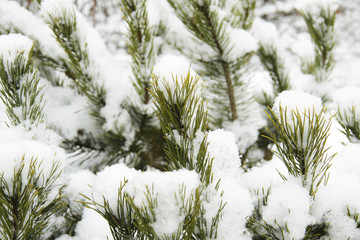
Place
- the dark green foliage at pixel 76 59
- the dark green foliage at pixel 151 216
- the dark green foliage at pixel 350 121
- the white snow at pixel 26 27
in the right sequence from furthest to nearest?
the white snow at pixel 26 27 → the dark green foliage at pixel 76 59 → the dark green foliage at pixel 350 121 → the dark green foliage at pixel 151 216

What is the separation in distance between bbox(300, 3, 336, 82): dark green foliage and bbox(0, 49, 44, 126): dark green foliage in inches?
49.3

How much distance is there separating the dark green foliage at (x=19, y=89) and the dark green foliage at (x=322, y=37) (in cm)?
125

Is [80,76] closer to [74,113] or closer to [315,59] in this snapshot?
[74,113]

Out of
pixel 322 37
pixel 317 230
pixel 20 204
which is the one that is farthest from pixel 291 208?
pixel 322 37

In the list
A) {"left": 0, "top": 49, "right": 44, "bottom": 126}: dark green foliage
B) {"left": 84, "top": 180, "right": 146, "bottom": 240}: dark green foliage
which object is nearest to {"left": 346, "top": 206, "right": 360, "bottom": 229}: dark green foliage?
{"left": 84, "top": 180, "right": 146, "bottom": 240}: dark green foliage

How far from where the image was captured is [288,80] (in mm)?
1357

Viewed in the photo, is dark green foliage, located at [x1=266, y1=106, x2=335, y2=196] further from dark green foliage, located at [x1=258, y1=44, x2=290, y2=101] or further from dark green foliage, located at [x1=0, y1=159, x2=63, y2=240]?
dark green foliage, located at [x1=258, y1=44, x2=290, y2=101]

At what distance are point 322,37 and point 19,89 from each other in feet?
4.44

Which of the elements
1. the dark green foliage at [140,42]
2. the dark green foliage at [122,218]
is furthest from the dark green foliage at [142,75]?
the dark green foliage at [122,218]

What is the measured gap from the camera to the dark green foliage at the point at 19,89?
0.83 m

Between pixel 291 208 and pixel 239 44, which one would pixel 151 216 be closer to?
pixel 291 208

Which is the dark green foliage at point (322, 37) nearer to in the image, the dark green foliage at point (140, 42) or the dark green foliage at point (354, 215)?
the dark green foliage at point (140, 42)

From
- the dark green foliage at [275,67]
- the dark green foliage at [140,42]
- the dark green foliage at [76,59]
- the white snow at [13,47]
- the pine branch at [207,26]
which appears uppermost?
the dark green foliage at [275,67]

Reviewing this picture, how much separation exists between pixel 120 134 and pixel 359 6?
3983 millimetres
